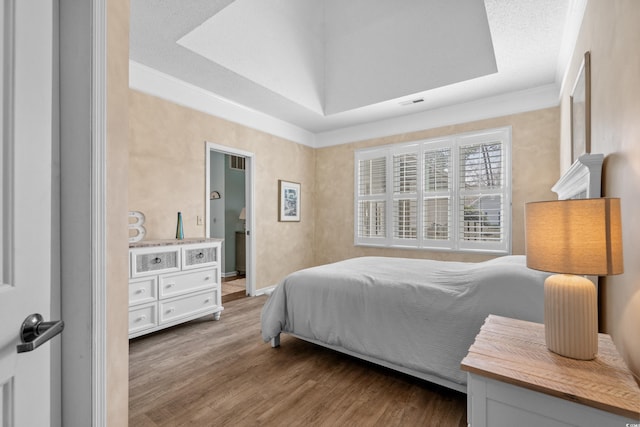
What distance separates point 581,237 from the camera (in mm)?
976

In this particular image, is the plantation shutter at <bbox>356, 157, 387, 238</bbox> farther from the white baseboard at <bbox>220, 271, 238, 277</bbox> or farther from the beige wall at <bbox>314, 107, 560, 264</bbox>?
the white baseboard at <bbox>220, 271, 238, 277</bbox>

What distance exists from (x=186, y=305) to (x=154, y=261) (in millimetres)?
584

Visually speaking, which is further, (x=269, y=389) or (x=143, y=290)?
(x=143, y=290)

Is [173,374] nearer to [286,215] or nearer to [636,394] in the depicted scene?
[636,394]

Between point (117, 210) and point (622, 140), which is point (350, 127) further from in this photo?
point (117, 210)

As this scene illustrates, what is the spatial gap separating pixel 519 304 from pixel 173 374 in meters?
2.35

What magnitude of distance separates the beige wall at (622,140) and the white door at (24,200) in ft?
5.72

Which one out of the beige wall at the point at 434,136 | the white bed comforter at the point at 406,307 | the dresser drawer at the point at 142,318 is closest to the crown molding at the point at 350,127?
the beige wall at the point at 434,136

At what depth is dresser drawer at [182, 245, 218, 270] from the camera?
3013mm

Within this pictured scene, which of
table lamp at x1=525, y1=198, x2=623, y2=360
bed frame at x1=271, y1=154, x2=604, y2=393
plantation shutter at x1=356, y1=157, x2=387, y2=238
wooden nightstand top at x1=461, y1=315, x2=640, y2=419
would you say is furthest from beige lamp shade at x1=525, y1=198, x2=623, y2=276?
plantation shutter at x1=356, y1=157, x2=387, y2=238

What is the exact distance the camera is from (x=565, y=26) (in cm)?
240

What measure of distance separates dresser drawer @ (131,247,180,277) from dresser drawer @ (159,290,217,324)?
326 millimetres

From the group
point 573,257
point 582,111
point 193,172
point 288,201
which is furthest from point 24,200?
point 288,201

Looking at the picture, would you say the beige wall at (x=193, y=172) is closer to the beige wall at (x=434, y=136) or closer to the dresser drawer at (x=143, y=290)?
the beige wall at (x=434, y=136)
